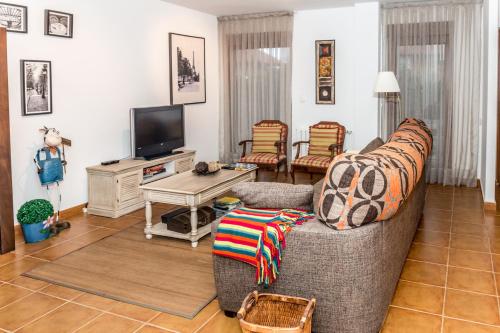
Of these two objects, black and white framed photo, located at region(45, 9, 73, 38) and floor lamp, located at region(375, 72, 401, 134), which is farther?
floor lamp, located at region(375, 72, 401, 134)

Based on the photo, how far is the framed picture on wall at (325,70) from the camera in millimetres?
7320

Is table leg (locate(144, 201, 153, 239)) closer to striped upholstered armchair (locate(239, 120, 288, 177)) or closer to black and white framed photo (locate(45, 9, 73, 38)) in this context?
black and white framed photo (locate(45, 9, 73, 38))

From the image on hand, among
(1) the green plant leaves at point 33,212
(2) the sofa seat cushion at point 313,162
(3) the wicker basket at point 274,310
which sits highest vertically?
(2) the sofa seat cushion at point 313,162

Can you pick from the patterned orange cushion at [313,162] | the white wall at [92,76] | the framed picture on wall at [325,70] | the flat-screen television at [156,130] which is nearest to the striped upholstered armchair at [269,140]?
the patterned orange cushion at [313,162]

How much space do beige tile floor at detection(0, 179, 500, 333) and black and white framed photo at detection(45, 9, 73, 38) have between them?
6.90ft

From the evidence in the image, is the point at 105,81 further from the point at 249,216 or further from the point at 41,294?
the point at 249,216

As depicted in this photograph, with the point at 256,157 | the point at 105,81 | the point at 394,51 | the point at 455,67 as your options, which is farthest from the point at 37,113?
the point at 455,67

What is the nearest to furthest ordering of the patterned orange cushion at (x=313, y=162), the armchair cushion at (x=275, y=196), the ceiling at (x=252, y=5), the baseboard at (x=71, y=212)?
the armchair cushion at (x=275, y=196) → the baseboard at (x=71, y=212) → the patterned orange cushion at (x=313, y=162) → the ceiling at (x=252, y=5)

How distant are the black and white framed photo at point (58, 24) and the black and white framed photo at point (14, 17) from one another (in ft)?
0.85

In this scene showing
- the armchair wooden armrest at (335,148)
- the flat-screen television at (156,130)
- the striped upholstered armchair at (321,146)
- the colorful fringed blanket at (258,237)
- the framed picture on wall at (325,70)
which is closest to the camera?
the colorful fringed blanket at (258,237)

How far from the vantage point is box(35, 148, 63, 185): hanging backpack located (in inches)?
188

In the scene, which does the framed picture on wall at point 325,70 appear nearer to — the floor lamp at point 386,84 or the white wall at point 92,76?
the floor lamp at point 386,84

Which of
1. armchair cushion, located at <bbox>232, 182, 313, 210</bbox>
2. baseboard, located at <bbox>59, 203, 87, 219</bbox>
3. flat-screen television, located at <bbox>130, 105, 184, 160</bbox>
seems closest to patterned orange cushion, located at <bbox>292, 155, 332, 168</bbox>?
flat-screen television, located at <bbox>130, 105, 184, 160</bbox>

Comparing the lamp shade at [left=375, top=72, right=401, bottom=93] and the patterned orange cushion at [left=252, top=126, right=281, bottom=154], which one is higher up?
the lamp shade at [left=375, top=72, right=401, bottom=93]
